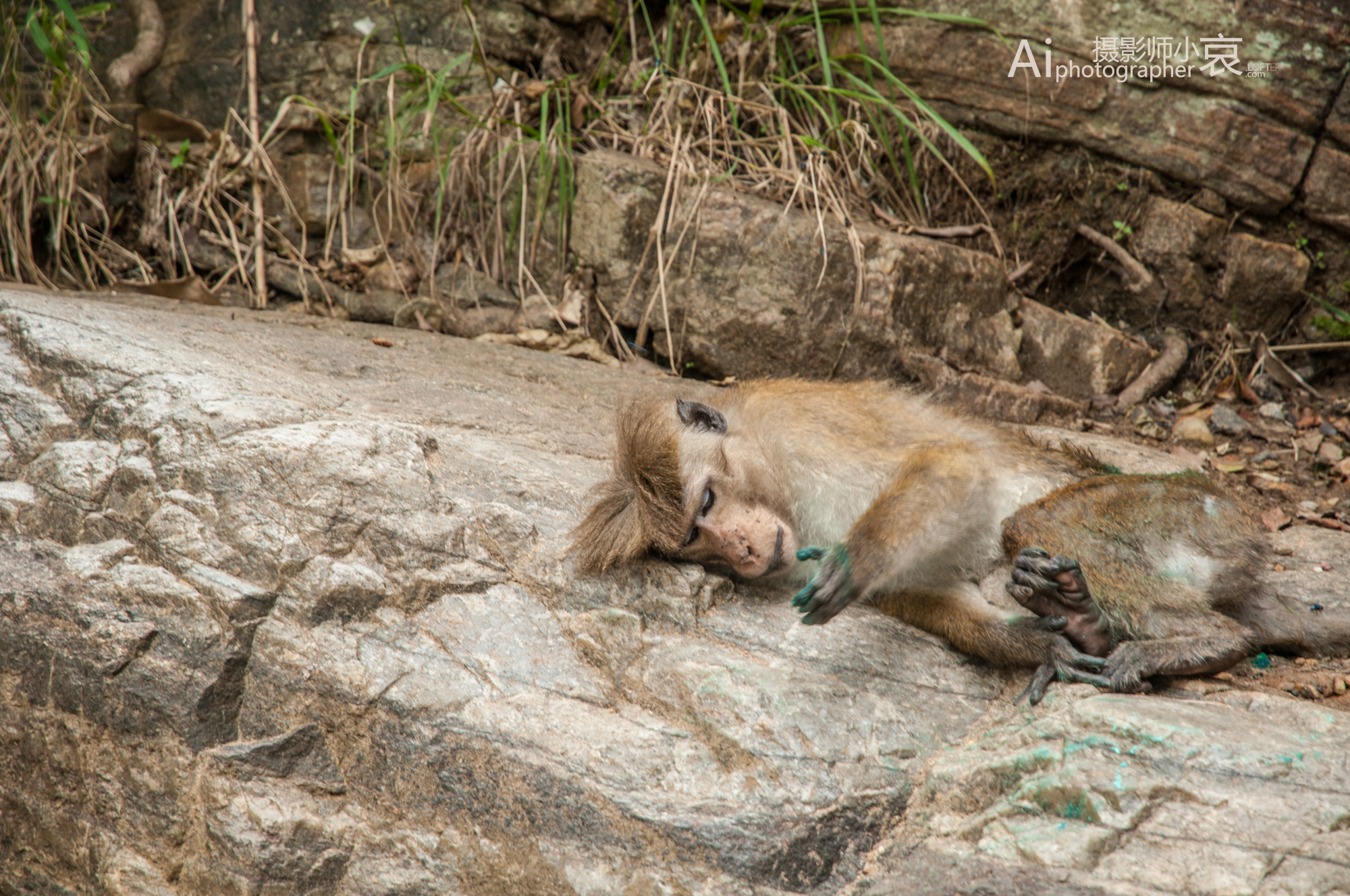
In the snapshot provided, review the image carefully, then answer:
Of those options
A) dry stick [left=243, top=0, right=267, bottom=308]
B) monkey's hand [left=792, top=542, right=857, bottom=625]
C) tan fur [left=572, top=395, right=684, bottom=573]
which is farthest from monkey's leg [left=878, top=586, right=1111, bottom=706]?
dry stick [left=243, top=0, right=267, bottom=308]

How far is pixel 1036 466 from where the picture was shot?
3.83 m

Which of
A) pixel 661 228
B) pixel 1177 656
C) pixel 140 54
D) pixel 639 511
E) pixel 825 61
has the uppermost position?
pixel 825 61

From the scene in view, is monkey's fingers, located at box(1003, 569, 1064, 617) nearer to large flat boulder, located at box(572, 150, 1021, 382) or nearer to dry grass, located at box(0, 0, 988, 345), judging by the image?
large flat boulder, located at box(572, 150, 1021, 382)

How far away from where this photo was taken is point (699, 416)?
3.75m

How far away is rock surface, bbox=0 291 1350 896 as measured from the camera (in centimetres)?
264

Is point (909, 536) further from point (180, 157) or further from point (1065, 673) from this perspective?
point (180, 157)

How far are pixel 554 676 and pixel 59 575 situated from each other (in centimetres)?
175

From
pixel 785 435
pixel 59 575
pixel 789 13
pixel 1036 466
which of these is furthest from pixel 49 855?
pixel 789 13

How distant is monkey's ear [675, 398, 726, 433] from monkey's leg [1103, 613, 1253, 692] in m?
1.59

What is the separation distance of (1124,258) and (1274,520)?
7.79 ft

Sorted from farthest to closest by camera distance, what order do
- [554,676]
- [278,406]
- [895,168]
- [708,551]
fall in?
[895,168]
[278,406]
[708,551]
[554,676]

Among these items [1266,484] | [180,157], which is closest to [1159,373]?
[1266,484]

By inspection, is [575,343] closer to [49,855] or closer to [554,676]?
[554,676]

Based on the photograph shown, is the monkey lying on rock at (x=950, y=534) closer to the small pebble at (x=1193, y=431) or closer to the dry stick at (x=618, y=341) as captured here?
the dry stick at (x=618, y=341)
